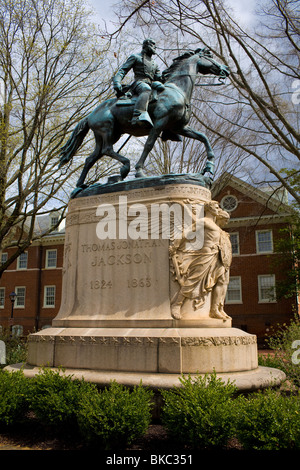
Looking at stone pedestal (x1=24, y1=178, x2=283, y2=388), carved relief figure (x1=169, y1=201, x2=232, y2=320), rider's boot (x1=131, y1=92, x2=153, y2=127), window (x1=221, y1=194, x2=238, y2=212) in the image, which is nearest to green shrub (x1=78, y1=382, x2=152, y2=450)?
stone pedestal (x1=24, y1=178, x2=283, y2=388)

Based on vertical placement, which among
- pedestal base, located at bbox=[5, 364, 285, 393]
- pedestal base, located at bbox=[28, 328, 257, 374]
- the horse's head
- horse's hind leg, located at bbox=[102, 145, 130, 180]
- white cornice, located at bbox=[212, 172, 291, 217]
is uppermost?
white cornice, located at bbox=[212, 172, 291, 217]

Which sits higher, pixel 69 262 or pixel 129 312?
pixel 69 262

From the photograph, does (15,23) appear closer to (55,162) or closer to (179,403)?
(55,162)

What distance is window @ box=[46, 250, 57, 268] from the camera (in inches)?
1761

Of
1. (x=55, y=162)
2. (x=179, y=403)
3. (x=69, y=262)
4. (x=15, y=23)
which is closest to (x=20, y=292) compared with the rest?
(x=55, y=162)

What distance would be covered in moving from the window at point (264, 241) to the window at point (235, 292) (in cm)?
310

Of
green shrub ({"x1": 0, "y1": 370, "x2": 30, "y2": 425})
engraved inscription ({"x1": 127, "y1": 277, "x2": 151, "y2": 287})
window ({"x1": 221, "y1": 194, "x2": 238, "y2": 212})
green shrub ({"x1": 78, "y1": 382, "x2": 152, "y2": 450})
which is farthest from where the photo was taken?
window ({"x1": 221, "y1": 194, "x2": 238, "y2": 212})

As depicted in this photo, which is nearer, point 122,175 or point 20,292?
point 122,175

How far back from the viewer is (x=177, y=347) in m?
6.75

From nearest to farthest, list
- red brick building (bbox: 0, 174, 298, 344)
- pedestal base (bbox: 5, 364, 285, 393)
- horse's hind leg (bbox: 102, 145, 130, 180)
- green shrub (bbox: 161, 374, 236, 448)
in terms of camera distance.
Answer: green shrub (bbox: 161, 374, 236, 448)
pedestal base (bbox: 5, 364, 285, 393)
horse's hind leg (bbox: 102, 145, 130, 180)
red brick building (bbox: 0, 174, 298, 344)

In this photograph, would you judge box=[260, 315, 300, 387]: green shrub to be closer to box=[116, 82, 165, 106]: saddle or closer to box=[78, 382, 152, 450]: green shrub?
box=[78, 382, 152, 450]: green shrub

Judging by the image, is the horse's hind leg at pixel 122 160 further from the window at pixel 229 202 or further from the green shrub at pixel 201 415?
the window at pixel 229 202

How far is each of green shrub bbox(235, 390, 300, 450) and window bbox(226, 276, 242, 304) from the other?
1211 inches
